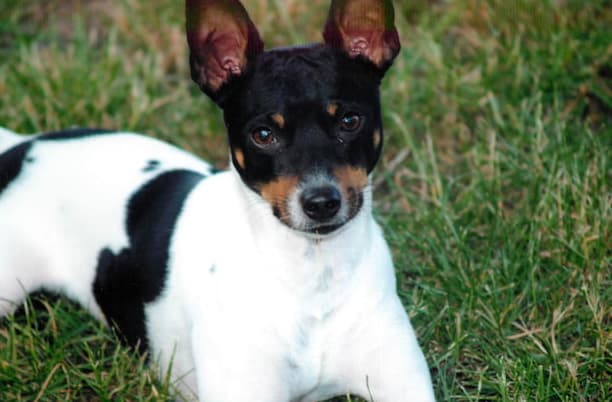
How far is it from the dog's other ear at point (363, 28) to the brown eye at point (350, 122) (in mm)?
309

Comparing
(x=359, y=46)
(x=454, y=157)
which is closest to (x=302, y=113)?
(x=359, y=46)

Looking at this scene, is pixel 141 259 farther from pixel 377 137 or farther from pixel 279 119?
pixel 377 137

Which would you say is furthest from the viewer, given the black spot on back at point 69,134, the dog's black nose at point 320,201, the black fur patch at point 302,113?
the black spot on back at point 69,134

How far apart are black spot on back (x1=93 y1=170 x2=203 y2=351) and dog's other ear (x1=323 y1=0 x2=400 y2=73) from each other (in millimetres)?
1017

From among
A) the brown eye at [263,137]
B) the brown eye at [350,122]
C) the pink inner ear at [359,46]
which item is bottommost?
the brown eye at [263,137]

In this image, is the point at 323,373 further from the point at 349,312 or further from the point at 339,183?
the point at 339,183

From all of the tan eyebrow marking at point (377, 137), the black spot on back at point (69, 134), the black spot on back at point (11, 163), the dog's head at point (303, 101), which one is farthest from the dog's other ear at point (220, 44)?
the black spot on back at point (11, 163)

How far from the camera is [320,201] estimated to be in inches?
137

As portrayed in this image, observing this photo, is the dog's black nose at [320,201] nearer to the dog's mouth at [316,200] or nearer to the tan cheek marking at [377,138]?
the dog's mouth at [316,200]

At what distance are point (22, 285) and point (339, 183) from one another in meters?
1.91

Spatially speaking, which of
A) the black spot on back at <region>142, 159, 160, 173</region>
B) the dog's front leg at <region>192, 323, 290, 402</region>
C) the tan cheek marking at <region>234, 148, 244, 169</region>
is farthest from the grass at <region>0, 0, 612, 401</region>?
the tan cheek marking at <region>234, 148, 244, 169</region>

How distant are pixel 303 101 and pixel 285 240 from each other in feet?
1.84

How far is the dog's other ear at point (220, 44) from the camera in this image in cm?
376

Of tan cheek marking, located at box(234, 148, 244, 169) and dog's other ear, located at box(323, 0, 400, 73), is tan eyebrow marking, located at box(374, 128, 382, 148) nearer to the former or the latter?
dog's other ear, located at box(323, 0, 400, 73)
